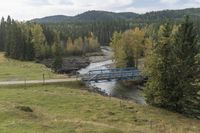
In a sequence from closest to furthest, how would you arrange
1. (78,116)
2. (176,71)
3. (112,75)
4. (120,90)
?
(78,116), (176,71), (112,75), (120,90)

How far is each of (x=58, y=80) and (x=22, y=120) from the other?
1449 inches

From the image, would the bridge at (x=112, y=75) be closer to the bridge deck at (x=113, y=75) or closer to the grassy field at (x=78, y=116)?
the bridge deck at (x=113, y=75)

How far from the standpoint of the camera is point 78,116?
3616 centimetres

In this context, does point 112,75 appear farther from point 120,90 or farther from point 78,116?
point 78,116

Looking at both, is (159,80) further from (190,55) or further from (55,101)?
(55,101)

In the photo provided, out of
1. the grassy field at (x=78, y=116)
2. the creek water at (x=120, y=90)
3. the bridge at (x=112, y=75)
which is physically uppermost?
the grassy field at (x=78, y=116)

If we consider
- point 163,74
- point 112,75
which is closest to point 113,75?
point 112,75

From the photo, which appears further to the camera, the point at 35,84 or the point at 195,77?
the point at 35,84


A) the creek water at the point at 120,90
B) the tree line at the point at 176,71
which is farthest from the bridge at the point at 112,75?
the tree line at the point at 176,71

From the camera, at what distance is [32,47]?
125625mm

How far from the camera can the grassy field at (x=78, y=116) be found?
26583mm

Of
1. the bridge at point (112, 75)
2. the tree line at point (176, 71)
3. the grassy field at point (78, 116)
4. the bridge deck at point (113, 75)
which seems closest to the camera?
the grassy field at point (78, 116)

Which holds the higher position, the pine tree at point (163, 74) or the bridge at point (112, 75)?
the pine tree at point (163, 74)

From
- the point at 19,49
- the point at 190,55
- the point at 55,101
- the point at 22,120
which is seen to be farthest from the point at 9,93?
the point at 19,49
